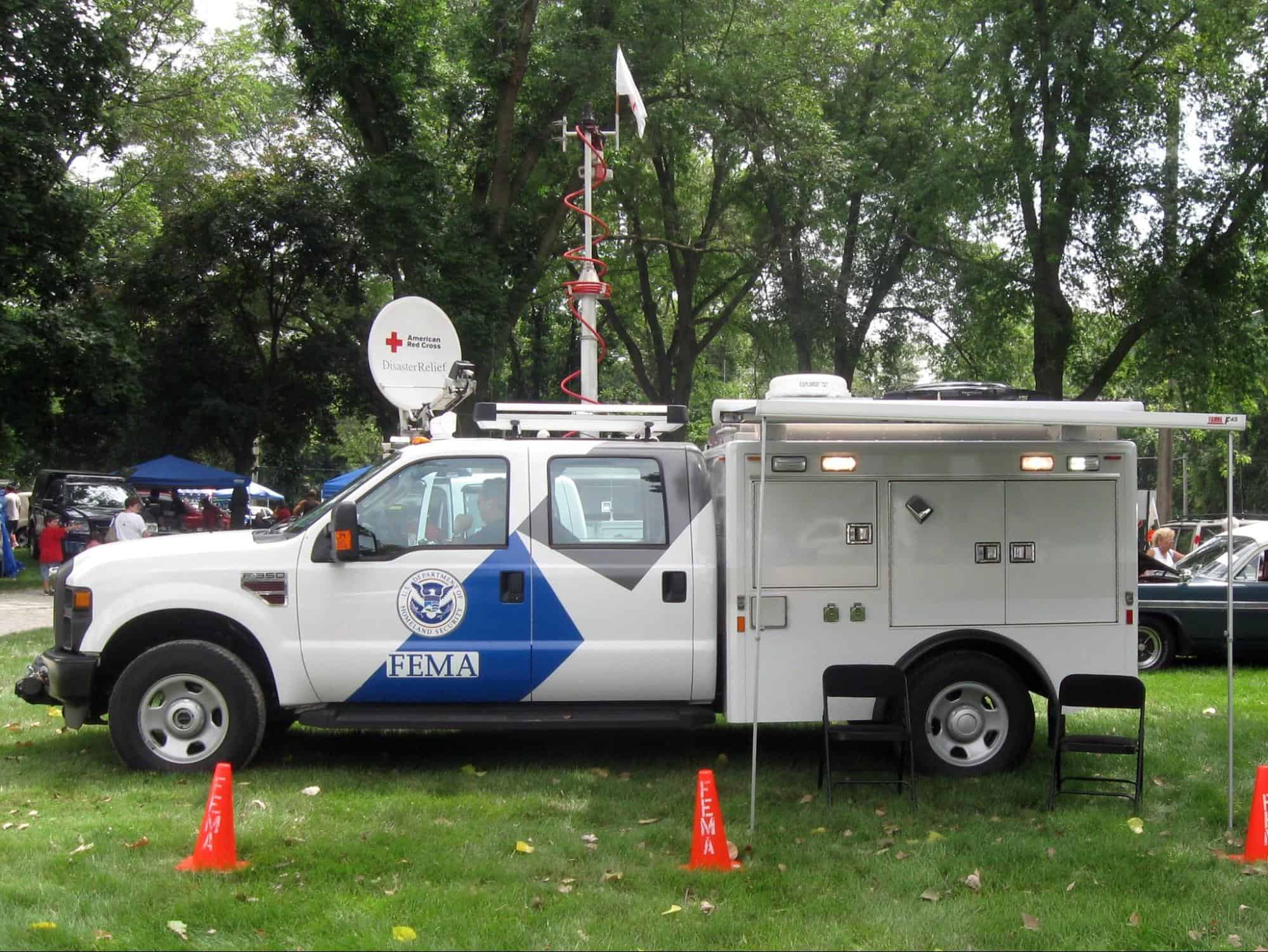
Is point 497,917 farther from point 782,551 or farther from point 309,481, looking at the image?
point 309,481

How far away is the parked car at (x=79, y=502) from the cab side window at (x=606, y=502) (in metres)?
15.8

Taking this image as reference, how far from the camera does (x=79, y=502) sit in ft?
78.6

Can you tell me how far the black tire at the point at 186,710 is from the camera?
7164 millimetres

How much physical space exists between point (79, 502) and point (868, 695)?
20823 mm

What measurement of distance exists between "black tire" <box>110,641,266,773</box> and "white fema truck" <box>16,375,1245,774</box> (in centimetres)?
1

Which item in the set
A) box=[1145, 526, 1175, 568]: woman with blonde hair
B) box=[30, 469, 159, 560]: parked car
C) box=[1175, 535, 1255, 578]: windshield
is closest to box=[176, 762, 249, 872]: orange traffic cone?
box=[1175, 535, 1255, 578]: windshield

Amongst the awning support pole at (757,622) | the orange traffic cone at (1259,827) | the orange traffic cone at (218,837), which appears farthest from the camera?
the awning support pole at (757,622)

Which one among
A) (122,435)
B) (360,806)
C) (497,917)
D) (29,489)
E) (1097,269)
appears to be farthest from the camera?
(29,489)

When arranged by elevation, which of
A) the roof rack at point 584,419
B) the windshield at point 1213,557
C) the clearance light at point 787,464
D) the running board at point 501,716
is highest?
the roof rack at point 584,419

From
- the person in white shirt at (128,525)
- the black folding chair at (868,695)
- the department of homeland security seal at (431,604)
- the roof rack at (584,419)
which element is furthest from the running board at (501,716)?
the person in white shirt at (128,525)

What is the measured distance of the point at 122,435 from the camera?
3000 cm

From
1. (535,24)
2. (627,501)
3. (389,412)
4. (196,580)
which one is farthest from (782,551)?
(389,412)

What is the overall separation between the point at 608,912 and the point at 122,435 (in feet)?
91.2

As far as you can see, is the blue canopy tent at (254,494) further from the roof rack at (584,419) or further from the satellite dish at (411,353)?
the roof rack at (584,419)
